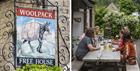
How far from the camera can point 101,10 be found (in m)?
16.3

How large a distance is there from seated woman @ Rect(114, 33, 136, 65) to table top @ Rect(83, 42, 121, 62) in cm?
12

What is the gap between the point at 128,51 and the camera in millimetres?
6969

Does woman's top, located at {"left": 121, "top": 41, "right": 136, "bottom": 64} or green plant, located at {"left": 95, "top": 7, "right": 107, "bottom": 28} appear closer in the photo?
woman's top, located at {"left": 121, "top": 41, "right": 136, "bottom": 64}

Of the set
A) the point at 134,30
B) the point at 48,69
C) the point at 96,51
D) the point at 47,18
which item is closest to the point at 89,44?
the point at 96,51

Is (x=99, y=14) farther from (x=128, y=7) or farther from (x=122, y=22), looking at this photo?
(x=122, y=22)

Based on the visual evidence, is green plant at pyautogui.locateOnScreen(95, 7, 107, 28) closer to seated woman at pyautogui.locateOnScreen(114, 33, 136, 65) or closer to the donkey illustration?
seated woman at pyautogui.locateOnScreen(114, 33, 136, 65)

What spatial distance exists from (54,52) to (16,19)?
1.54ft

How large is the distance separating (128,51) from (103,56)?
1.47ft

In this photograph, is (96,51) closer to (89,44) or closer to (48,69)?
(89,44)

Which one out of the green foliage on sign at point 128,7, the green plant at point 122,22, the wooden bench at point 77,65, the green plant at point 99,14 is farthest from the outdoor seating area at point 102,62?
the green foliage on sign at point 128,7

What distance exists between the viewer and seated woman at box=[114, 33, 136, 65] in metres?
6.86

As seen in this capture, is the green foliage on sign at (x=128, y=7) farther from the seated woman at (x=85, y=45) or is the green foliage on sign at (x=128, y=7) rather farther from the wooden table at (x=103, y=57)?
the seated woman at (x=85, y=45)

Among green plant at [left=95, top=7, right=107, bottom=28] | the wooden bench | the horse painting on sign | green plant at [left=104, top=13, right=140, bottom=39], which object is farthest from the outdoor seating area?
green plant at [left=95, top=7, right=107, bottom=28]

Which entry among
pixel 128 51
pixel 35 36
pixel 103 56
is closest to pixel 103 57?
pixel 103 56
